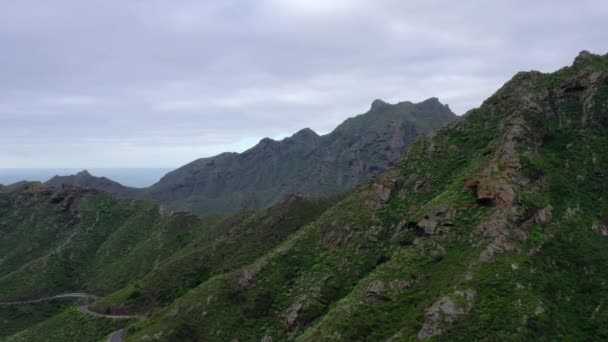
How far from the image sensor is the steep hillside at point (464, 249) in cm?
5766

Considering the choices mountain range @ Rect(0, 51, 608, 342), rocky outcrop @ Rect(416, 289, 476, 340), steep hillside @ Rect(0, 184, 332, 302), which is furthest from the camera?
steep hillside @ Rect(0, 184, 332, 302)

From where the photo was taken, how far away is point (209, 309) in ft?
264

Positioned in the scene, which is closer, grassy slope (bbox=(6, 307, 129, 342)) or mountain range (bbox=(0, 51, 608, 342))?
mountain range (bbox=(0, 51, 608, 342))

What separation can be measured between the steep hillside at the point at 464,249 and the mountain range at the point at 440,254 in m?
0.21

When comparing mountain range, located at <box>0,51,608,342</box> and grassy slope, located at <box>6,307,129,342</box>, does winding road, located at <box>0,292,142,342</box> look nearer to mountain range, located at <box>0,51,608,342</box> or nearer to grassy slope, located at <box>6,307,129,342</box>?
grassy slope, located at <box>6,307,129,342</box>

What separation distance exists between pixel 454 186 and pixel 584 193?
18.3 meters

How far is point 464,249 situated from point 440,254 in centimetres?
314

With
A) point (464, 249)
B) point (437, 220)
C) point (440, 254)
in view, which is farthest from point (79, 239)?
point (464, 249)

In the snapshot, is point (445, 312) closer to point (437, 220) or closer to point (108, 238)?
point (437, 220)

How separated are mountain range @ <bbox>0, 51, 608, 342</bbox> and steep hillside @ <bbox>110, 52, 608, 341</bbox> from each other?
209 mm

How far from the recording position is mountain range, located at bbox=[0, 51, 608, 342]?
58.2 metres

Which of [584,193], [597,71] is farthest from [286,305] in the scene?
[597,71]

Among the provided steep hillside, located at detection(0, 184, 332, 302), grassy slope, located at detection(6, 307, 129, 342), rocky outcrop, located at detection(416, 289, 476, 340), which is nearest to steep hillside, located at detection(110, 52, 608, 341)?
rocky outcrop, located at detection(416, 289, 476, 340)

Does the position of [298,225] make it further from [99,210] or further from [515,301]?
[99,210]
